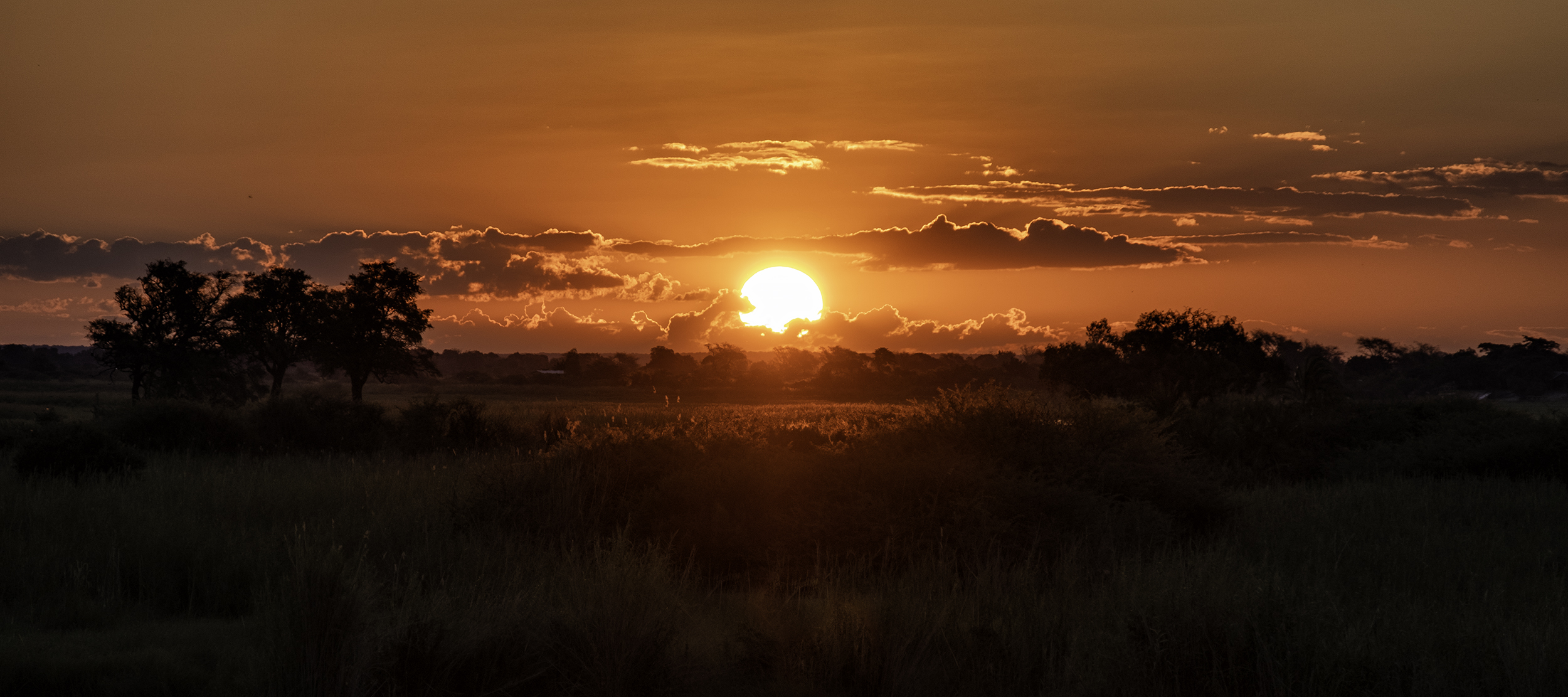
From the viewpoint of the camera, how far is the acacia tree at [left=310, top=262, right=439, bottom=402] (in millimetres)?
53375

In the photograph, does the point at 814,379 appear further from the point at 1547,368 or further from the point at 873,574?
the point at 873,574

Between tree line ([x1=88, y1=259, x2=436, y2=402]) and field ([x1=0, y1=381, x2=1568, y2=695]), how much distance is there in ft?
96.7

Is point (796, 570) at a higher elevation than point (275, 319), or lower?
lower

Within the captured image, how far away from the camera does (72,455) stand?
1750cm

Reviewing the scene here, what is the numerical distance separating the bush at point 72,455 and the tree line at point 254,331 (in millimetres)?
32760

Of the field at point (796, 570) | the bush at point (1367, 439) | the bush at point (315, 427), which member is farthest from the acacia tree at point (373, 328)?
the bush at point (1367, 439)

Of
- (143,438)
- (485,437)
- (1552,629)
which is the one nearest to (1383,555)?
(1552,629)

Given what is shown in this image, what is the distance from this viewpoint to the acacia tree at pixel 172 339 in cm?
4881

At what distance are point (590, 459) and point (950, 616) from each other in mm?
7370

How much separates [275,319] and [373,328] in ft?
17.0

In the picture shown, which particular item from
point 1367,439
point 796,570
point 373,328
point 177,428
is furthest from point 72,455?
point 373,328

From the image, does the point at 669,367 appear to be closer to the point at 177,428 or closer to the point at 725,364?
the point at 725,364

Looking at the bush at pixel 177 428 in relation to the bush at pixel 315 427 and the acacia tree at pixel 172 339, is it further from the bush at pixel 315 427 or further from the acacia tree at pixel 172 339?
the acacia tree at pixel 172 339

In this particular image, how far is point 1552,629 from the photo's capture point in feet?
26.4
